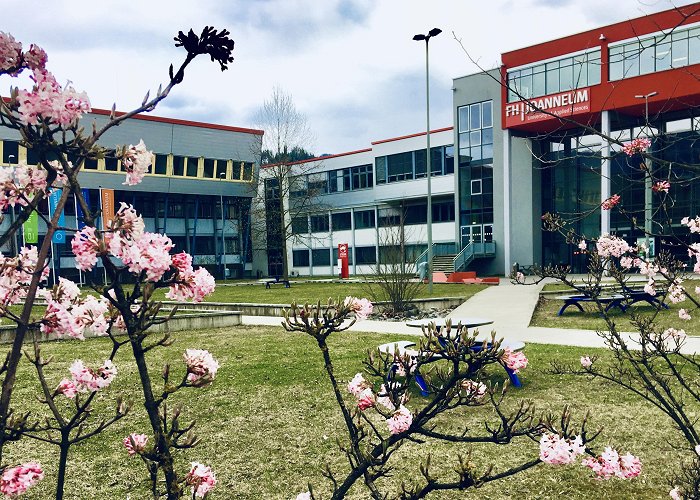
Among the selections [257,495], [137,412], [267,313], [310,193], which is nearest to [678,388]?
[257,495]

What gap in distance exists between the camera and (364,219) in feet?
164

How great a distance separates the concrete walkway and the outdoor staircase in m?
14.4

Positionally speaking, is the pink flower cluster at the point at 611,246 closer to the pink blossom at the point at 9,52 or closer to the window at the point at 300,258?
the pink blossom at the point at 9,52

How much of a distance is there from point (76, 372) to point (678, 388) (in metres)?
7.24

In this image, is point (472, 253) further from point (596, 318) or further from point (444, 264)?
point (596, 318)

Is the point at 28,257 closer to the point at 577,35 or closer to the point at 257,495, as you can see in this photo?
the point at 257,495

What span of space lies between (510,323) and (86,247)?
13.2m

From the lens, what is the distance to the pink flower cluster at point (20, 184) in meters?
1.78

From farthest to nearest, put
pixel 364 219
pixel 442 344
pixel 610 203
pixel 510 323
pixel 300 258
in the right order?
pixel 300 258, pixel 364 219, pixel 510 323, pixel 610 203, pixel 442 344

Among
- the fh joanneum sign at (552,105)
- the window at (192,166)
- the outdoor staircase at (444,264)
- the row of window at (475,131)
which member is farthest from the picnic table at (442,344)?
the window at (192,166)

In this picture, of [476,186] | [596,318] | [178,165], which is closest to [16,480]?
[596,318]

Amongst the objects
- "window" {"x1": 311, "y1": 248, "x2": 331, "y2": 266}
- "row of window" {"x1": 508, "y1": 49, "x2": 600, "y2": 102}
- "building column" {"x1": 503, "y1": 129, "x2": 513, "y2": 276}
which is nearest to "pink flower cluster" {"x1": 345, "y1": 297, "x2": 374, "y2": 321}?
"row of window" {"x1": 508, "y1": 49, "x2": 600, "y2": 102}

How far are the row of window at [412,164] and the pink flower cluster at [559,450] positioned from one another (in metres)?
41.5

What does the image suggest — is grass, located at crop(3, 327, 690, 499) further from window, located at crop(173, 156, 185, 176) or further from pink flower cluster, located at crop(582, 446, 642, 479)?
window, located at crop(173, 156, 185, 176)
